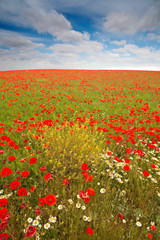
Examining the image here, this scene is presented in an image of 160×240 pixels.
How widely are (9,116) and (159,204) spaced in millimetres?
6108

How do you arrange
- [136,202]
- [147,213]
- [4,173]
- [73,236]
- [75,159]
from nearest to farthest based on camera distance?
[73,236]
[4,173]
[147,213]
[136,202]
[75,159]

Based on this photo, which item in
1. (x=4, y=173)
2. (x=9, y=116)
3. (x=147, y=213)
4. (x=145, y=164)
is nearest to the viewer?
(x=4, y=173)

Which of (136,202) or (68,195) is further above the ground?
(68,195)

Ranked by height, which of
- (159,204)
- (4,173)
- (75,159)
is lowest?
(159,204)

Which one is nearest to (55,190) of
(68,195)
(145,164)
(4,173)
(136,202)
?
(68,195)

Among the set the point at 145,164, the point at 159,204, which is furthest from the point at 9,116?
the point at 159,204

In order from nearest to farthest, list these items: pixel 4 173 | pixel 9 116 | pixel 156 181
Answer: pixel 4 173
pixel 156 181
pixel 9 116

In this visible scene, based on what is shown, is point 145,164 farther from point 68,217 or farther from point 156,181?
→ point 68,217

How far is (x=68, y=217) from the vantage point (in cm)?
202

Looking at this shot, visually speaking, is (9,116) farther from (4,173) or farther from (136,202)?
(136,202)

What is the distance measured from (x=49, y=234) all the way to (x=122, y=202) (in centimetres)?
135

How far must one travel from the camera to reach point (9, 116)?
6016 mm

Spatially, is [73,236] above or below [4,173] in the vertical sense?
below

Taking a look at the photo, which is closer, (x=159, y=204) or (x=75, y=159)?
(x=159, y=204)
